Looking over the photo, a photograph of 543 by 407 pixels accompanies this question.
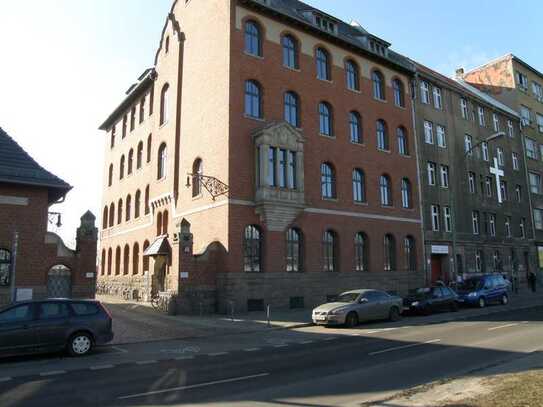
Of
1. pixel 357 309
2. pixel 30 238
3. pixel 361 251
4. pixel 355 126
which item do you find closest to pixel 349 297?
pixel 357 309

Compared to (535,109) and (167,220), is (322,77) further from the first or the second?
(535,109)

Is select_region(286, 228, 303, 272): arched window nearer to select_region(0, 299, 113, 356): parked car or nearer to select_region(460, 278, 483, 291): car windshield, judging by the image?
select_region(460, 278, 483, 291): car windshield

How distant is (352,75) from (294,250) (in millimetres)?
13756

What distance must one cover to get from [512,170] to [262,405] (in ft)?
151

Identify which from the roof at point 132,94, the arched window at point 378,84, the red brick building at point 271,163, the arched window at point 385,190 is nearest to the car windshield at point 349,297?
the red brick building at point 271,163

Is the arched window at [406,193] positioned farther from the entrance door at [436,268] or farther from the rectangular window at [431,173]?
the entrance door at [436,268]

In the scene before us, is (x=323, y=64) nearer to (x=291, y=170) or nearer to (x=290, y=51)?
(x=290, y=51)

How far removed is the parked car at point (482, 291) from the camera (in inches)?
1018

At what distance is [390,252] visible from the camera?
32.1 m

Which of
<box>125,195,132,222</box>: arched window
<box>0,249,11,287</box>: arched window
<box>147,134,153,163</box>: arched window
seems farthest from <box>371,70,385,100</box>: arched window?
<box>0,249,11,287</box>: arched window

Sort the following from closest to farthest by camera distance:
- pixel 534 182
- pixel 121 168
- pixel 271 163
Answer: pixel 271 163 → pixel 121 168 → pixel 534 182

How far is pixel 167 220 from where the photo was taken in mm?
31656

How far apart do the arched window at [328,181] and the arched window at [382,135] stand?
5784mm

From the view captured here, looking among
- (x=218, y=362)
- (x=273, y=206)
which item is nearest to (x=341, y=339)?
(x=218, y=362)
